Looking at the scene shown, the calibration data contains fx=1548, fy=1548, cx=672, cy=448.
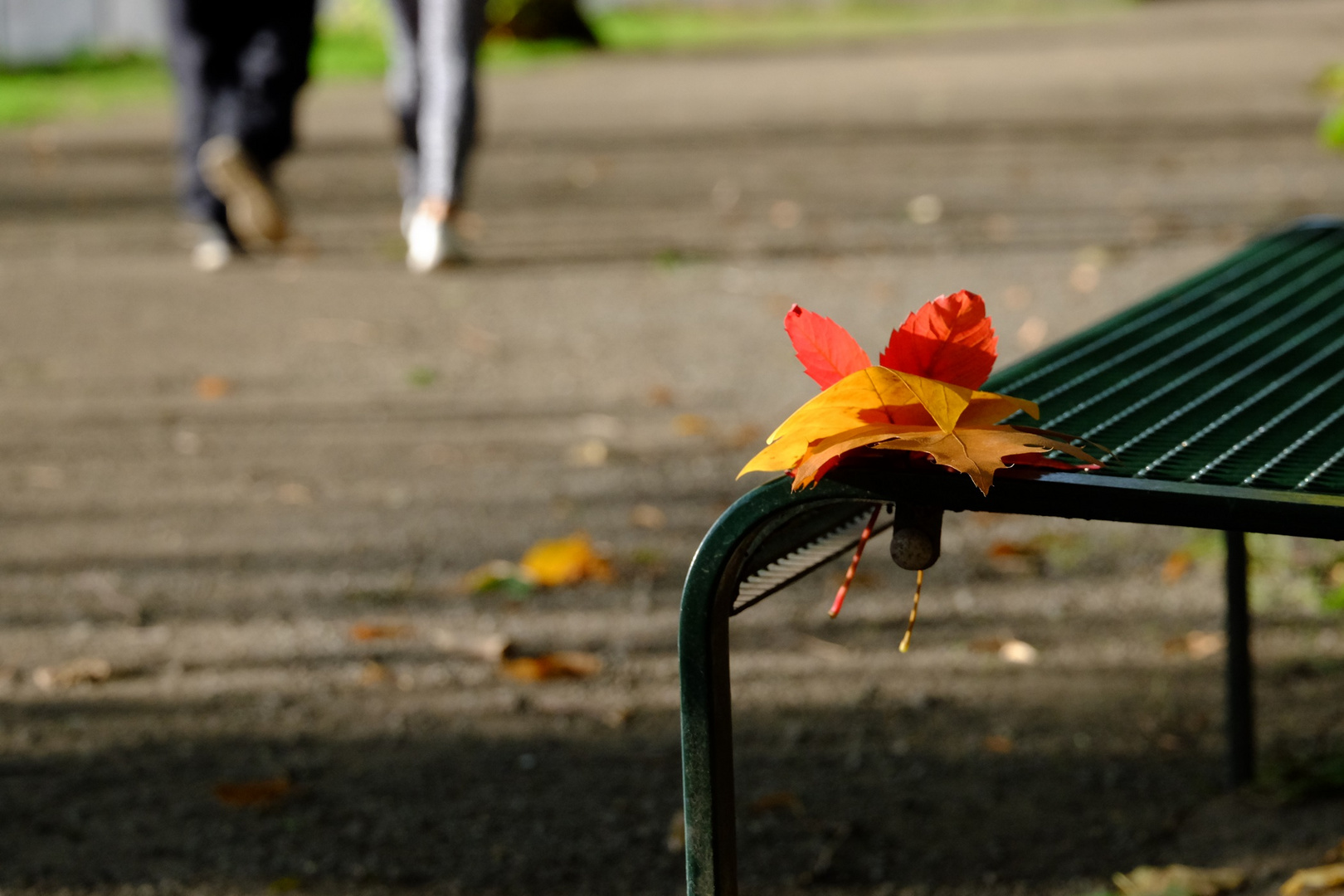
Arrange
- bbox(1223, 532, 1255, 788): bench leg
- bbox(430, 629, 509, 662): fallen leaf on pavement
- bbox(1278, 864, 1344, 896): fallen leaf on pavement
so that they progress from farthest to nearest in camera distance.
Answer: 1. bbox(430, 629, 509, 662): fallen leaf on pavement
2. bbox(1223, 532, 1255, 788): bench leg
3. bbox(1278, 864, 1344, 896): fallen leaf on pavement

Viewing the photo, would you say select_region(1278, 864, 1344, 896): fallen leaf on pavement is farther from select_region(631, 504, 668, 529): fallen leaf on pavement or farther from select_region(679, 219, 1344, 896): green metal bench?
select_region(631, 504, 668, 529): fallen leaf on pavement

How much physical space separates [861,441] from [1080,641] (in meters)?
1.62

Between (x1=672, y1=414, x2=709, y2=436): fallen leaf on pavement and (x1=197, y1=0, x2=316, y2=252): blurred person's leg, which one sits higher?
(x1=197, y1=0, x2=316, y2=252): blurred person's leg

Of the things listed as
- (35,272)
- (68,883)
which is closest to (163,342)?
(35,272)

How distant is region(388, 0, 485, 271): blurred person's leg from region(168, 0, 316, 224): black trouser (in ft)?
1.17

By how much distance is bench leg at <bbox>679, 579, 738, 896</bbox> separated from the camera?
1.23m

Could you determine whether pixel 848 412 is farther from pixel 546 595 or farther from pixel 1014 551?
pixel 1014 551

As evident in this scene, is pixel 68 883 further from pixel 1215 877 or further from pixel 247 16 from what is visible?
pixel 247 16

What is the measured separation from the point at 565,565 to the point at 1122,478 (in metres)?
1.87

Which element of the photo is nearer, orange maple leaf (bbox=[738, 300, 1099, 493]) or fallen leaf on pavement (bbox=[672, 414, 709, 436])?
orange maple leaf (bbox=[738, 300, 1099, 493])

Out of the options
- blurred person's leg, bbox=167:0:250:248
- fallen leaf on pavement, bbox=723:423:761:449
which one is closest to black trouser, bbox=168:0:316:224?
blurred person's leg, bbox=167:0:250:248

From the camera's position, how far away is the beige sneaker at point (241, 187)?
210 inches

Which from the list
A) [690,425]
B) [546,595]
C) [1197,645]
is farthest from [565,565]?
[1197,645]

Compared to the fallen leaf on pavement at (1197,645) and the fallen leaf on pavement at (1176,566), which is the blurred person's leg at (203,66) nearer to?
the fallen leaf on pavement at (1176,566)
